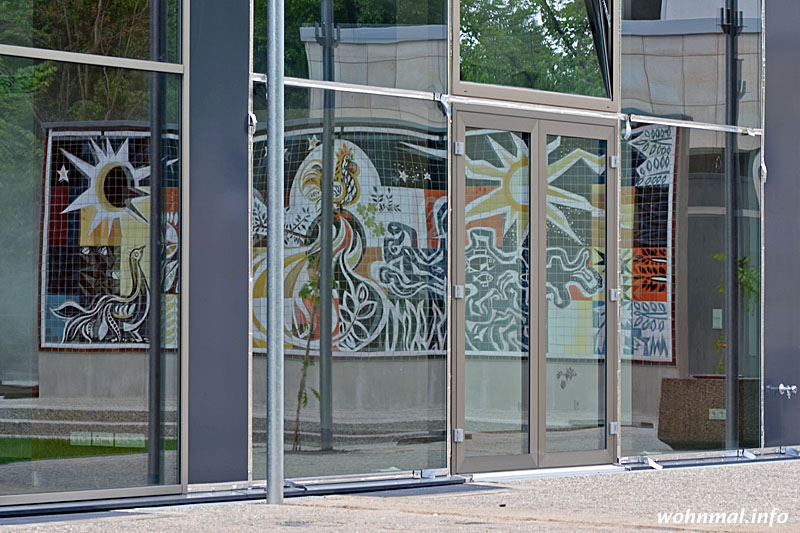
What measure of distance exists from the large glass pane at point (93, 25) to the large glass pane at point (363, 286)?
839 mm

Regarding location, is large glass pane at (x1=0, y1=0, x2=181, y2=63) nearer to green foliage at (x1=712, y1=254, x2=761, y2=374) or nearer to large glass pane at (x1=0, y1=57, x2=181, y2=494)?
large glass pane at (x1=0, y1=57, x2=181, y2=494)

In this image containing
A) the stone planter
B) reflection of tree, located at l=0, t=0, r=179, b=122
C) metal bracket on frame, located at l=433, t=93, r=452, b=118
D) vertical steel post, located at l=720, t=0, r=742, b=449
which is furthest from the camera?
vertical steel post, located at l=720, t=0, r=742, b=449

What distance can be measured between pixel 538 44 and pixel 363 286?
2.70 m

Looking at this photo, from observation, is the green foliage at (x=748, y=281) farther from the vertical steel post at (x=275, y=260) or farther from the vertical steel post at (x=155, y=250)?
the vertical steel post at (x=155, y=250)

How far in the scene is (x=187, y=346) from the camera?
26.8 feet

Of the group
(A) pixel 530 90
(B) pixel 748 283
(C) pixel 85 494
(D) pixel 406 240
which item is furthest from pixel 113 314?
(B) pixel 748 283

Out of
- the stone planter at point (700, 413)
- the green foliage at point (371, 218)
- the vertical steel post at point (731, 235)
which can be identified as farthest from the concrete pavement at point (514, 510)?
the green foliage at point (371, 218)

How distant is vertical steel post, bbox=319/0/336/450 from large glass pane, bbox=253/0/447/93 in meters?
0.01

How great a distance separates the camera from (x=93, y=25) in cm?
795

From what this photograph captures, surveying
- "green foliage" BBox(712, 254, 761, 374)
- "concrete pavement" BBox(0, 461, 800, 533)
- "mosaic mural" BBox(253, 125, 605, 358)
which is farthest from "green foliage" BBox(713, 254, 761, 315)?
"concrete pavement" BBox(0, 461, 800, 533)

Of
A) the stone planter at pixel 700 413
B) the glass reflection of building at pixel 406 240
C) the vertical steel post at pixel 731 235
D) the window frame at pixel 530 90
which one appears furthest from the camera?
the vertical steel post at pixel 731 235

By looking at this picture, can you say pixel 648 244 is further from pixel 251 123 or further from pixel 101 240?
pixel 101 240

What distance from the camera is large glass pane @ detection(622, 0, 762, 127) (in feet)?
34.4

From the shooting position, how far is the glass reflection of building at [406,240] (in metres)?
7.84
